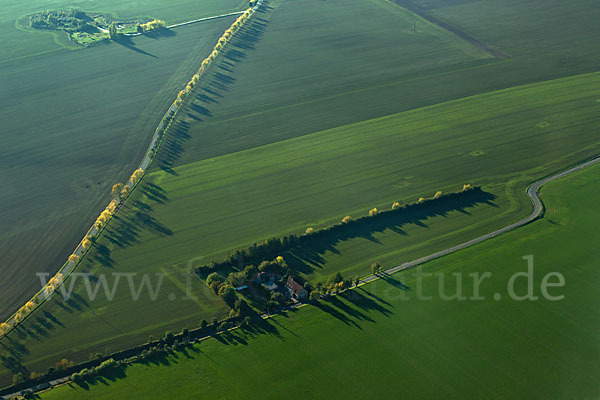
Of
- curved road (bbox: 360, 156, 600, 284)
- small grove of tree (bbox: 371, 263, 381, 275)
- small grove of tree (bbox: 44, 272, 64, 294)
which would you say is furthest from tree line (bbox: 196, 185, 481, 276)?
small grove of tree (bbox: 44, 272, 64, 294)

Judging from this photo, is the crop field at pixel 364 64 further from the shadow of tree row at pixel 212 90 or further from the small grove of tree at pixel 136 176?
the small grove of tree at pixel 136 176

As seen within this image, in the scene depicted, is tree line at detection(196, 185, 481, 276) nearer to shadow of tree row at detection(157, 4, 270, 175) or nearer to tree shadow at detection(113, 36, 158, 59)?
shadow of tree row at detection(157, 4, 270, 175)

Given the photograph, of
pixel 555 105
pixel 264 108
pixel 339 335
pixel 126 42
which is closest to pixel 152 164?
pixel 264 108

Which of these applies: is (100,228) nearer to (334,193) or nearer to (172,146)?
(172,146)

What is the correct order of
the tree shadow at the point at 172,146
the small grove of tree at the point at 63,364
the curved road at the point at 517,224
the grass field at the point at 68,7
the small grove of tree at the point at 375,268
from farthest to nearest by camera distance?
the grass field at the point at 68,7 < the tree shadow at the point at 172,146 < the curved road at the point at 517,224 < the small grove of tree at the point at 375,268 < the small grove of tree at the point at 63,364

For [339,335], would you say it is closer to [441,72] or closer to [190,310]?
[190,310]

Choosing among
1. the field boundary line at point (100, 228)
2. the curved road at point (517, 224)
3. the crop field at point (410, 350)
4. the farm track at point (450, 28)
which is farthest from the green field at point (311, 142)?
the crop field at point (410, 350)
